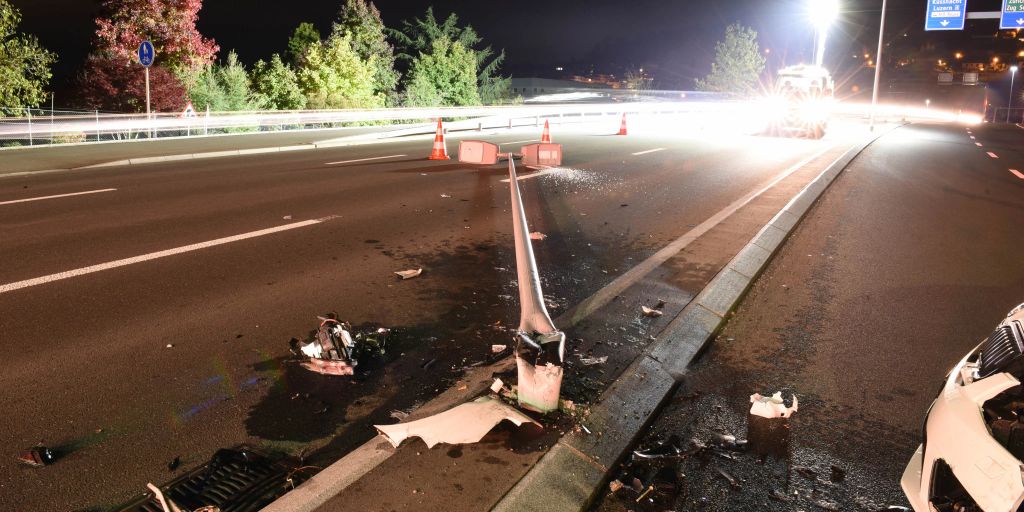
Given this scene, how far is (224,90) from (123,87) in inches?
176

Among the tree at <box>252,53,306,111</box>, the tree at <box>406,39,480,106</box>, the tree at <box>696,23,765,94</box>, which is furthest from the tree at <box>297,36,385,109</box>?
the tree at <box>696,23,765,94</box>

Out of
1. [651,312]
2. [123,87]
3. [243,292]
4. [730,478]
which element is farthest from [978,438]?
[123,87]

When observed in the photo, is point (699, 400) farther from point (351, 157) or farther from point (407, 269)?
point (351, 157)

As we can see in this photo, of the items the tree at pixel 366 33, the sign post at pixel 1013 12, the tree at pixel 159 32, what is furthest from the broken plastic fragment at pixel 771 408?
the tree at pixel 366 33

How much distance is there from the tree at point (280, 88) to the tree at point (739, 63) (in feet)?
130

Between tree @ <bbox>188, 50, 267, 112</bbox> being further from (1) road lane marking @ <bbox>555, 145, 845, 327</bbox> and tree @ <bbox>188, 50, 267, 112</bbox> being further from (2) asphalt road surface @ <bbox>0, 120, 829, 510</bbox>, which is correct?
(1) road lane marking @ <bbox>555, 145, 845, 327</bbox>

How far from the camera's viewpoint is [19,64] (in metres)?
20.8

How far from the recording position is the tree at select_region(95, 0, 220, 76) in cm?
2516

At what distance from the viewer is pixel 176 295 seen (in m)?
5.59

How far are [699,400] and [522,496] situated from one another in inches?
59.1

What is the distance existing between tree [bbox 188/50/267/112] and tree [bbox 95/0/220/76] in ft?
1.97

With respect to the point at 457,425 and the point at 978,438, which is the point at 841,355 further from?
the point at 457,425

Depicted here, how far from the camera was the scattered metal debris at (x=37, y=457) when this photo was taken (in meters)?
3.16

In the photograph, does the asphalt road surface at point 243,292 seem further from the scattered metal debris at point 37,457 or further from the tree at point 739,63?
the tree at point 739,63
